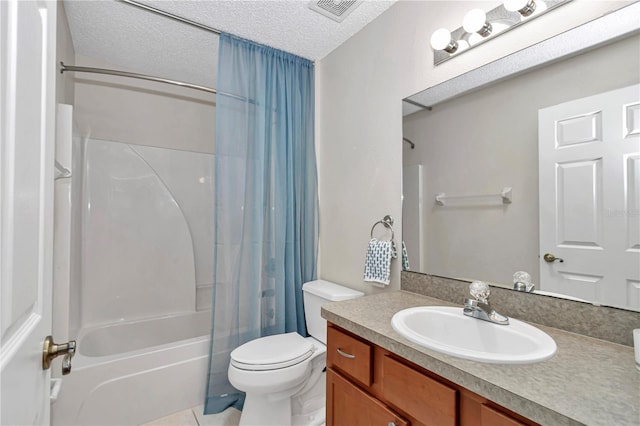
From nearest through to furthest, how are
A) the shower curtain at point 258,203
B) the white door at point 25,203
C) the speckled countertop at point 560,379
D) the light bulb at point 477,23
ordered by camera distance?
A: the white door at point 25,203 → the speckled countertop at point 560,379 → the light bulb at point 477,23 → the shower curtain at point 258,203

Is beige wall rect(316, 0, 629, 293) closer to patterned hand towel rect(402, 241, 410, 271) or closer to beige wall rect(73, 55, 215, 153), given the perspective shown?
patterned hand towel rect(402, 241, 410, 271)

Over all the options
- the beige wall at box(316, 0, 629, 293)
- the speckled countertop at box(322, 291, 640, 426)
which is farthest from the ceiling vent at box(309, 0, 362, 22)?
the speckled countertop at box(322, 291, 640, 426)

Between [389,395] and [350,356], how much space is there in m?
0.20

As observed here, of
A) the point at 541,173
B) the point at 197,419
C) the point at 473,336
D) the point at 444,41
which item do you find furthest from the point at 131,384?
the point at 444,41

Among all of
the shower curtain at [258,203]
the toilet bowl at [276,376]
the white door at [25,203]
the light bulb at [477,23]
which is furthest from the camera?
the shower curtain at [258,203]

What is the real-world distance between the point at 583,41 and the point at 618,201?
1.78 feet

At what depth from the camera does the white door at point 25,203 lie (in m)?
0.42

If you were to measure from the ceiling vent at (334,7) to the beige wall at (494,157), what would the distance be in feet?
2.40

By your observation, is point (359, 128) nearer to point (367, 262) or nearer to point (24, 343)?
point (367, 262)

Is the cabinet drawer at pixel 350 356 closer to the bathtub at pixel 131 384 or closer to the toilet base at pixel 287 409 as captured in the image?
the toilet base at pixel 287 409

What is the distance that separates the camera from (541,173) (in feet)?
3.52

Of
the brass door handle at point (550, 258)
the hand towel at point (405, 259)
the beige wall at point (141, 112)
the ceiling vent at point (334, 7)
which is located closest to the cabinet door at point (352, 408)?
the hand towel at point (405, 259)

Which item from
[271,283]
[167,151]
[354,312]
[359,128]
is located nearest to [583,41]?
[359,128]

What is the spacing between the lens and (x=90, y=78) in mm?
2295
